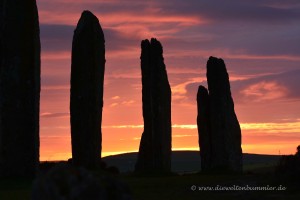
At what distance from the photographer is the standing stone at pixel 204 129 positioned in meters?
34.8

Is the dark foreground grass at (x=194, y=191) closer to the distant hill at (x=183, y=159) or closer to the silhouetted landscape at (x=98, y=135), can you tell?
the silhouetted landscape at (x=98, y=135)

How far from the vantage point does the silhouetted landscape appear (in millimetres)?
11138

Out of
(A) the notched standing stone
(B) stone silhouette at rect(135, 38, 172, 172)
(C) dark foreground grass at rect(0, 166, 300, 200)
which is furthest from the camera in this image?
(A) the notched standing stone

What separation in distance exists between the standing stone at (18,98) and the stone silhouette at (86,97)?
227 centimetres

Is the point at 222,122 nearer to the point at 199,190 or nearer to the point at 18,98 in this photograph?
the point at 18,98

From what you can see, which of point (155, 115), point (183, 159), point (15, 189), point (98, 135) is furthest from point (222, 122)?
point (183, 159)

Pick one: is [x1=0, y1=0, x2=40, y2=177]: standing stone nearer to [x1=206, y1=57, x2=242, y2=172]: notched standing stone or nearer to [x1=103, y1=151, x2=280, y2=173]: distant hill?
[x1=206, y1=57, x2=242, y2=172]: notched standing stone

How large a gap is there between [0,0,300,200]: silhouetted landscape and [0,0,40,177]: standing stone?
0.12 ft

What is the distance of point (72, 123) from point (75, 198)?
1881cm

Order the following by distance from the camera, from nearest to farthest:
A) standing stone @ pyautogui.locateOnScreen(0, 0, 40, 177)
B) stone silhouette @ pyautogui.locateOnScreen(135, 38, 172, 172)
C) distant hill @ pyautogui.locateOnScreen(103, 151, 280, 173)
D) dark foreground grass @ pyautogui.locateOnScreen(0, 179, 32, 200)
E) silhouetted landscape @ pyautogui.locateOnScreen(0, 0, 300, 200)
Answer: silhouetted landscape @ pyautogui.locateOnScreen(0, 0, 300, 200) < dark foreground grass @ pyautogui.locateOnScreen(0, 179, 32, 200) < standing stone @ pyautogui.locateOnScreen(0, 0, 40, 177) < stone silhouette @ pyautogui.locateOnScreen(135, 38, 172, 172) < distant hill @ pyautogui.locateOnScreen(103, 151, 280, 173)

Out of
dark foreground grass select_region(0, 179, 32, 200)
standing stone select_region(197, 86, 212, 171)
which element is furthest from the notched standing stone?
dark foreground grass select_region(0, 179, 32, 200)

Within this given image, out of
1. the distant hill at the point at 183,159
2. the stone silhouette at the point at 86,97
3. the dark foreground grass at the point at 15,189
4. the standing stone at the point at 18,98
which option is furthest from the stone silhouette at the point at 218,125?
the distant hill at the point at 183,159

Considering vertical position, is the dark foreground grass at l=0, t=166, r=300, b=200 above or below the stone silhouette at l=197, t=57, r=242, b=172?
below

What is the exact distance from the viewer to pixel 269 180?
19906mm
